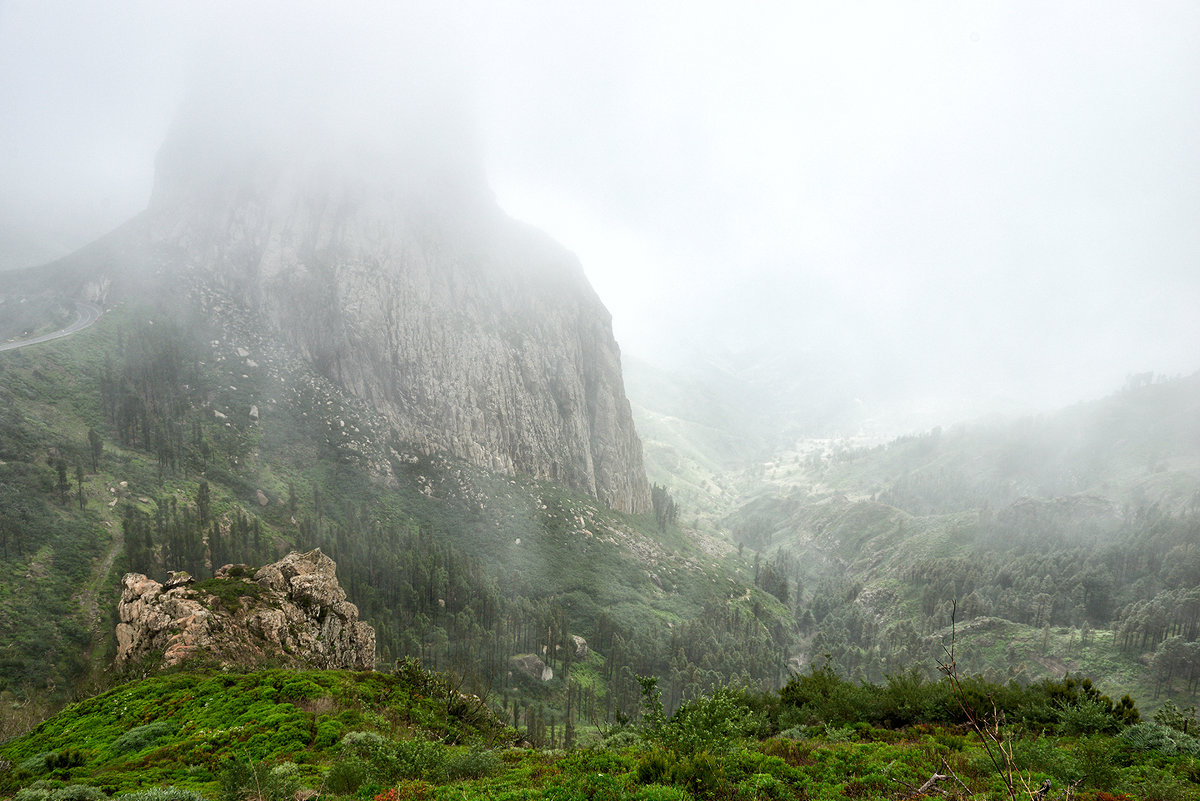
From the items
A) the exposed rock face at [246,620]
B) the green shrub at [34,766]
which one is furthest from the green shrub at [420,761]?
the exposed rock face at [246,620]

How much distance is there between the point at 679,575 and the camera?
427ft

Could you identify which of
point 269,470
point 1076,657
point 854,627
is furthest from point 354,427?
point 1076,657

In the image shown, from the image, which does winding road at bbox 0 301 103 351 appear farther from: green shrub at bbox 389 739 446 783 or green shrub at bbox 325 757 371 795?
green shrub at bbox 389 739 446 783

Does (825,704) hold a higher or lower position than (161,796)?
lower

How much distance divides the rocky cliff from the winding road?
650 centimetres

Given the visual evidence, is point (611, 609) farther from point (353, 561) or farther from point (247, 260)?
point (247, 260)

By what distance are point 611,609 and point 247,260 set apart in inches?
5247

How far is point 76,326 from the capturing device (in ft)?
355

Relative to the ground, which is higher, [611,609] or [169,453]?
[169,453]

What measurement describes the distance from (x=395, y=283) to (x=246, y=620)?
12000cm

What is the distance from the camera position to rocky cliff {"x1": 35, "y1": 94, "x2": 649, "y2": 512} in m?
129

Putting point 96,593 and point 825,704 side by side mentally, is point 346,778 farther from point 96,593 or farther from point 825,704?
→ point 96,593

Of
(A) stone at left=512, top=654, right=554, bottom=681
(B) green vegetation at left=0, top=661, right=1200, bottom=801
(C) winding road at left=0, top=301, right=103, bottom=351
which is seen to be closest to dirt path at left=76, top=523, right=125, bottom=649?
(B) green vegetation at left=0, top=661, right=1200, bottom=801

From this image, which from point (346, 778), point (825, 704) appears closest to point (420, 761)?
point (346, 778)
